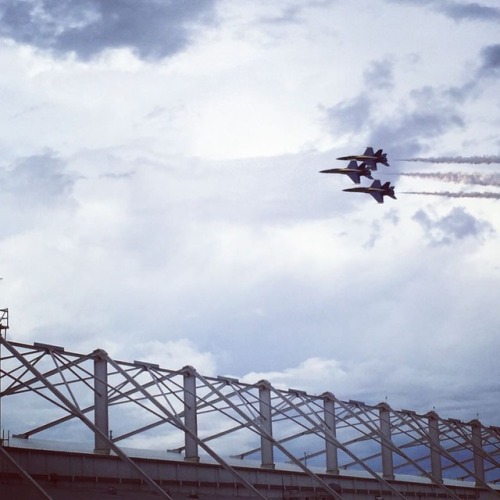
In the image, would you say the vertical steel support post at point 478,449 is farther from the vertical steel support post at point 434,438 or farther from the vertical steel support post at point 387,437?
the vertical steel support post at point 387,437

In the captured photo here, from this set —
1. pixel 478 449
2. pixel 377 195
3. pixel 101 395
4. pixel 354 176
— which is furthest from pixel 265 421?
pixel 354 176

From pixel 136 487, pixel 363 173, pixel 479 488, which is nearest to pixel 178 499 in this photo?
pixel 136 487

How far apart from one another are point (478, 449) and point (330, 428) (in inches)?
917

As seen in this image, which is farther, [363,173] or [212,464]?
[363,173]

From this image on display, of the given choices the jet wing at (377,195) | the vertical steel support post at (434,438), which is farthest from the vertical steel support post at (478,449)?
the jet wing at (377,195)

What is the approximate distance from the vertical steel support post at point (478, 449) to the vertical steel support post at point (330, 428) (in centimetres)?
2134

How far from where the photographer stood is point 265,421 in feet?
308

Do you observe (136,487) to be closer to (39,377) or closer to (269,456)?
(39,377)

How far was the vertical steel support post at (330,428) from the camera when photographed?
99188 mm

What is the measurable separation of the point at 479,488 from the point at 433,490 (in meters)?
10.3

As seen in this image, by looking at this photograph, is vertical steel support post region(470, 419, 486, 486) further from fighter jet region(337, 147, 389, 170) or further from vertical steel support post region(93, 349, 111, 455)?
vertical steel support post region(93, 349, 111, 455)

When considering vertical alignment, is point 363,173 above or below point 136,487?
above

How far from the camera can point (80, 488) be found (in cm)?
6838

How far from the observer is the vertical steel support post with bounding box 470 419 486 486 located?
116 m
